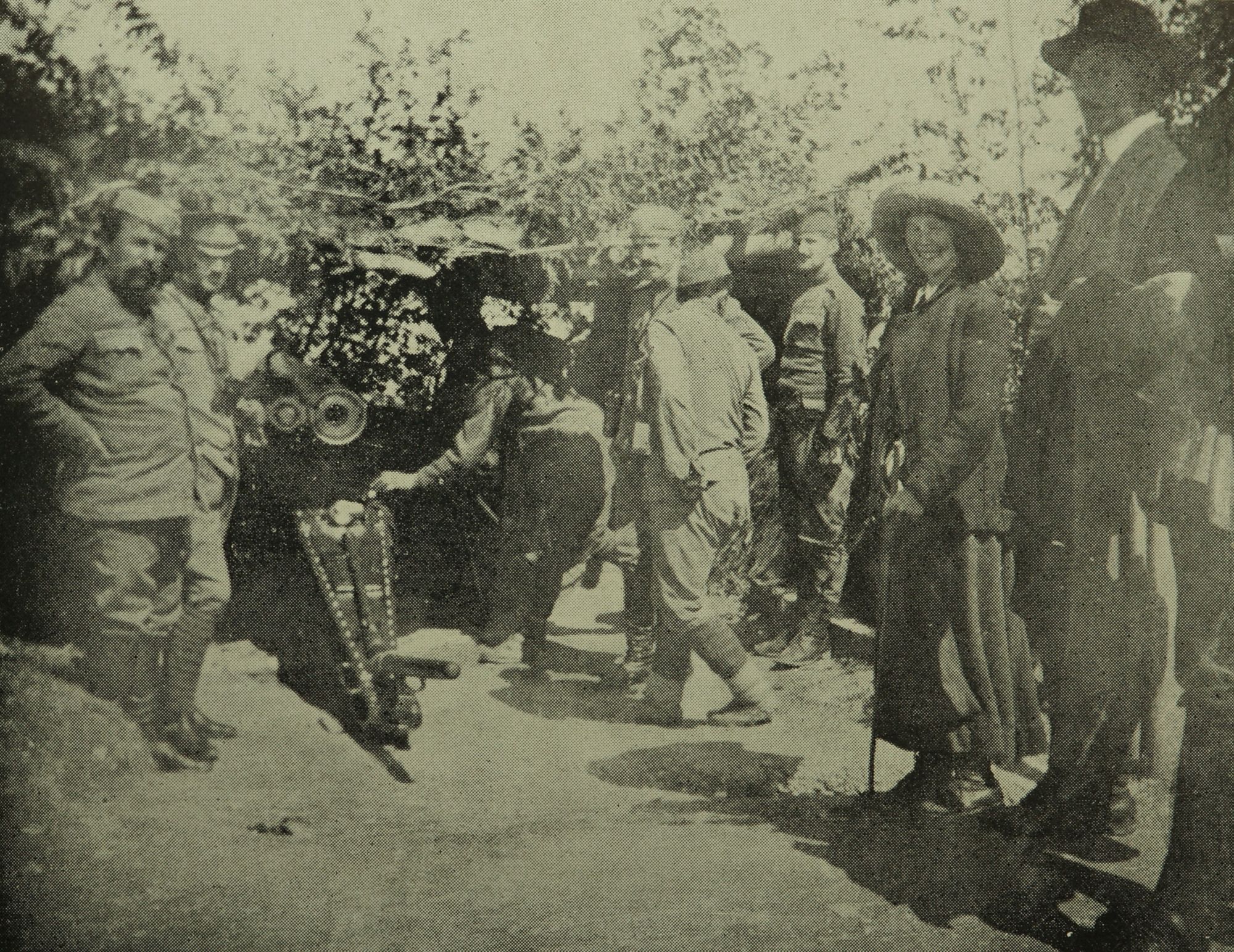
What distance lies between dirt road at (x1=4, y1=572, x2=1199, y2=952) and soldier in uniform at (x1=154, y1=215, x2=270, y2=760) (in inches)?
3.4

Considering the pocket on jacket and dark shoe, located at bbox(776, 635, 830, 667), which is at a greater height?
the pocket on jacket

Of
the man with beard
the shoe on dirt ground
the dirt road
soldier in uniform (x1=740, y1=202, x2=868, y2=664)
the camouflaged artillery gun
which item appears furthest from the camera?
soldier in uniform (x1=740, y1=202, x2=868, y2=664)

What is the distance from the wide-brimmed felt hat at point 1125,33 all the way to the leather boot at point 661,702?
7.97 feet

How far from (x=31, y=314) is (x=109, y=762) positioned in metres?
1.38

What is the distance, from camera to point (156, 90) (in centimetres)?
369

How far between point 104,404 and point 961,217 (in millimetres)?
2720

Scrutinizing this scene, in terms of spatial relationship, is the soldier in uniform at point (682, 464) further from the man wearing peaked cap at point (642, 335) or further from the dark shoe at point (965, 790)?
the dark shoe at point (965, 790)

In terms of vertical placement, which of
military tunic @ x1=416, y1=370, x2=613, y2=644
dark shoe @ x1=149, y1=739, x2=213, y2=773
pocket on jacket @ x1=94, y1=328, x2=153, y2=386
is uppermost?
Result: pocket on jacket @ x1=94, y1=328, x2=153, y2=386

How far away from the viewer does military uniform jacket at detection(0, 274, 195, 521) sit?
12.1 ft

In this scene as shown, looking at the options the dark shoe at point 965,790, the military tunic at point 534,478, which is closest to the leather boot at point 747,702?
the dark shoe at point 965,790

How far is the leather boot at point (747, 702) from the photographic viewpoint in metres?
4.15

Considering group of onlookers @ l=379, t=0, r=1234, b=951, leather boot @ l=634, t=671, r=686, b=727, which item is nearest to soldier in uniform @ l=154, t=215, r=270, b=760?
group of onlookers @ l=379, t=0, r=1234, b=951

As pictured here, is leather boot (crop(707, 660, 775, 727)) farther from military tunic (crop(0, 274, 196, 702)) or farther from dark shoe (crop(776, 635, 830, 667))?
military tunic (crop(0, 274, 196, 702))

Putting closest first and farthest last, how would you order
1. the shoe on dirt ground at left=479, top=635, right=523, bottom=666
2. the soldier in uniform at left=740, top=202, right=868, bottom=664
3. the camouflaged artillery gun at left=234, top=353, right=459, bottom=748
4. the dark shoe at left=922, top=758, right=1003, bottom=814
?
the camouflaged artillery gun at left=234, top=353, right=459, bottom=748 → the dark shoe at left=922, top=758, right=1003, bottom=814 → the shoe on dirt ground at left=479, top=635, right=523, bottom=666 → the soldier in uniform at left=740, top=202, right=868, bottom=664
